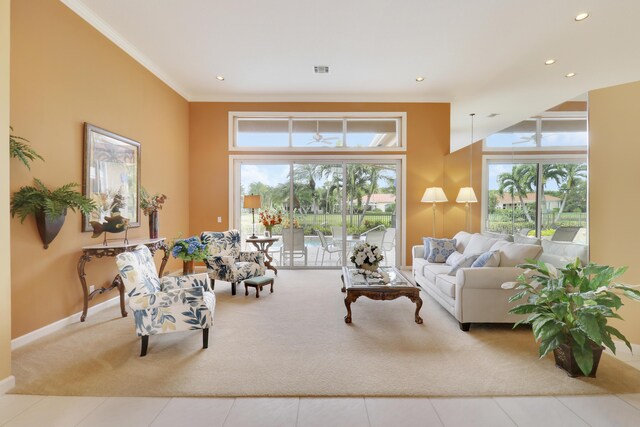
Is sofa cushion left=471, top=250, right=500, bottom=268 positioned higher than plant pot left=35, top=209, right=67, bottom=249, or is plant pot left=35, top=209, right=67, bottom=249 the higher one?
plant pot left=35, top=209, right=67, bottom=249

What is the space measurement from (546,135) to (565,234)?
1280 mm

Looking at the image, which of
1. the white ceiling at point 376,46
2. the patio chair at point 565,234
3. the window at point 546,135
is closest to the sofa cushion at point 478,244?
the patio chair at point 565,234

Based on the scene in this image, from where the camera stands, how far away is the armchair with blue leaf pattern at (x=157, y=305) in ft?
8.79

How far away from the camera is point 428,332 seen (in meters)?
3.28

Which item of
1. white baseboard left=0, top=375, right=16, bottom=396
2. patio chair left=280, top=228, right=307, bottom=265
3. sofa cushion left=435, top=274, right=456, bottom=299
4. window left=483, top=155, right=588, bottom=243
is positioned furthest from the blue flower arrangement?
window left=483, top=155, right=588, bottom=243

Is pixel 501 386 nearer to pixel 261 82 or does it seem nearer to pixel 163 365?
pixel 163 365

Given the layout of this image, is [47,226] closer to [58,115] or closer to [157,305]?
[58,115]

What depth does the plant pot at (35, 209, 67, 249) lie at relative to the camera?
3.00 m

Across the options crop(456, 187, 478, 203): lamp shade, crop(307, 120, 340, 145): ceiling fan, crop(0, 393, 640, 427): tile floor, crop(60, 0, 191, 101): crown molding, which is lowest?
crop(0, 393, 640, 427): tile floor

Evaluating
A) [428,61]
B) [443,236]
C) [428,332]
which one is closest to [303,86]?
[428,61]

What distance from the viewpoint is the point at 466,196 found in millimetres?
5508

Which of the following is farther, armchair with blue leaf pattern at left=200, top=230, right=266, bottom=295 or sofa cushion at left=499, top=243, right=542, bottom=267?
armchair with blue leaf pattern at left=200, top=230, right=266, bottom=295

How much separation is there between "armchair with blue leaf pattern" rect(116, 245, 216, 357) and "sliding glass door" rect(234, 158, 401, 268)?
372cm

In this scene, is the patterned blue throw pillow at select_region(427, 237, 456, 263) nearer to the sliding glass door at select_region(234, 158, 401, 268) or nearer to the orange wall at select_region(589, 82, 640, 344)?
the sliding glass door at select_region(234, 158, 401, 268)
